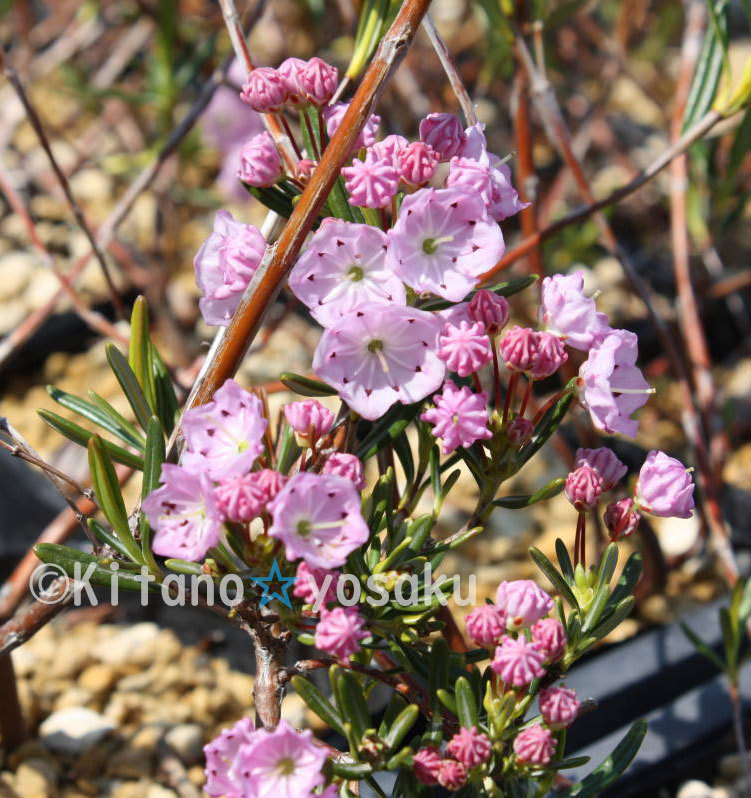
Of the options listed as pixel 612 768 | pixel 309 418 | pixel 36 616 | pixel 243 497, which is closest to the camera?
pixel 243 497

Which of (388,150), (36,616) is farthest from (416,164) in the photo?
(36,616)

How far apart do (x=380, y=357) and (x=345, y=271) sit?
7 centimetres

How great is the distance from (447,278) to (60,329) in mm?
1626

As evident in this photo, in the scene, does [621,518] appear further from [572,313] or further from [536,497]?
[572,313]

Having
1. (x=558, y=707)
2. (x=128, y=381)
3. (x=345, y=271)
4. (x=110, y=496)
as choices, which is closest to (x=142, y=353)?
(x=128, y=381)

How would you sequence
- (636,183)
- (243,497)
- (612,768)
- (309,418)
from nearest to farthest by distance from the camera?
(243,497) < (309,418) < (612,768) < (636,183)

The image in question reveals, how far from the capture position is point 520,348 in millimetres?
771

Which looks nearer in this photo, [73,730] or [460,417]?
[460,417]

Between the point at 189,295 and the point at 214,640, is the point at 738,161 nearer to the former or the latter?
the point at 214,640

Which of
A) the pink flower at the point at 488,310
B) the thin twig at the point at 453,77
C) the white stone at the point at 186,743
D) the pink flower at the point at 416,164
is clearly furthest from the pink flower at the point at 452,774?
the white stone at the point at 186,743

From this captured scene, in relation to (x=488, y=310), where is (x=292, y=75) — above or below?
above

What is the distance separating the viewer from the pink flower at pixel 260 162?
82 cm

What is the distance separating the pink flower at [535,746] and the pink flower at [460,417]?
0.22 m

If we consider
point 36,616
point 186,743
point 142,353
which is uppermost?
point 142,353
